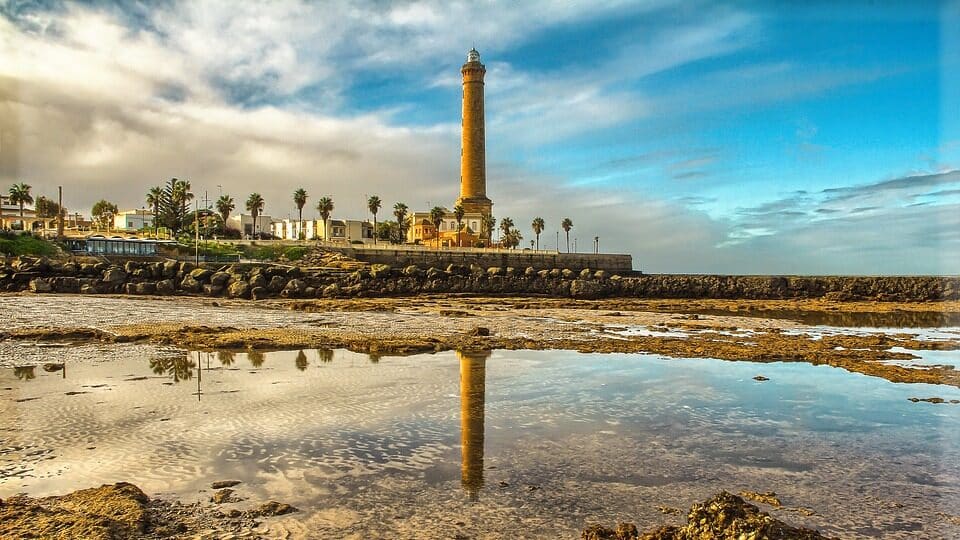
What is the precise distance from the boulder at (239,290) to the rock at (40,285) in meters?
10.3

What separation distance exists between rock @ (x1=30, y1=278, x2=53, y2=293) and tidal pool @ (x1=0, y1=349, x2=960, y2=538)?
98.3ft

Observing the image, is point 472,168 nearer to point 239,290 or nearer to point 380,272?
point 380,272

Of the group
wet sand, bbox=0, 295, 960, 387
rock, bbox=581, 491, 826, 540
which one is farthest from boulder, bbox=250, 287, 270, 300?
rock, bbox=581, 491, 826, 540

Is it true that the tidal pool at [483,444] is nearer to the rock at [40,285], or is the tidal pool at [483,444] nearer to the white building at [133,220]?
the rock at [40,285]

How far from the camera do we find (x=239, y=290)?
39625 mm

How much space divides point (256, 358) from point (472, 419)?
7.69m

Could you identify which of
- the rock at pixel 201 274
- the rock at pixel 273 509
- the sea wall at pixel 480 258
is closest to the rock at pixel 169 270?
the rock at pixel 201 274

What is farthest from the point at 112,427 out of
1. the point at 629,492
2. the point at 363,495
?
the point at 629,492

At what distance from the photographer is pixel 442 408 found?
10.5 m

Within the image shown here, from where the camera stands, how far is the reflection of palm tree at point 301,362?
14.4 metres

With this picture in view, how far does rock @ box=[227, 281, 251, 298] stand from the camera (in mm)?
39406

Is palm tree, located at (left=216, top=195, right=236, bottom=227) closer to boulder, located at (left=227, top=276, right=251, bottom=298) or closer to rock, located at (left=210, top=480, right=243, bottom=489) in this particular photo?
boulder, located at (left=227, top=276, right=251, bottom=298)

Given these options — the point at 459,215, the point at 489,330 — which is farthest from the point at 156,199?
the point at 489,330

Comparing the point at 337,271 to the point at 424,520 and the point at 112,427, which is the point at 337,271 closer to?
the point at 112,427
